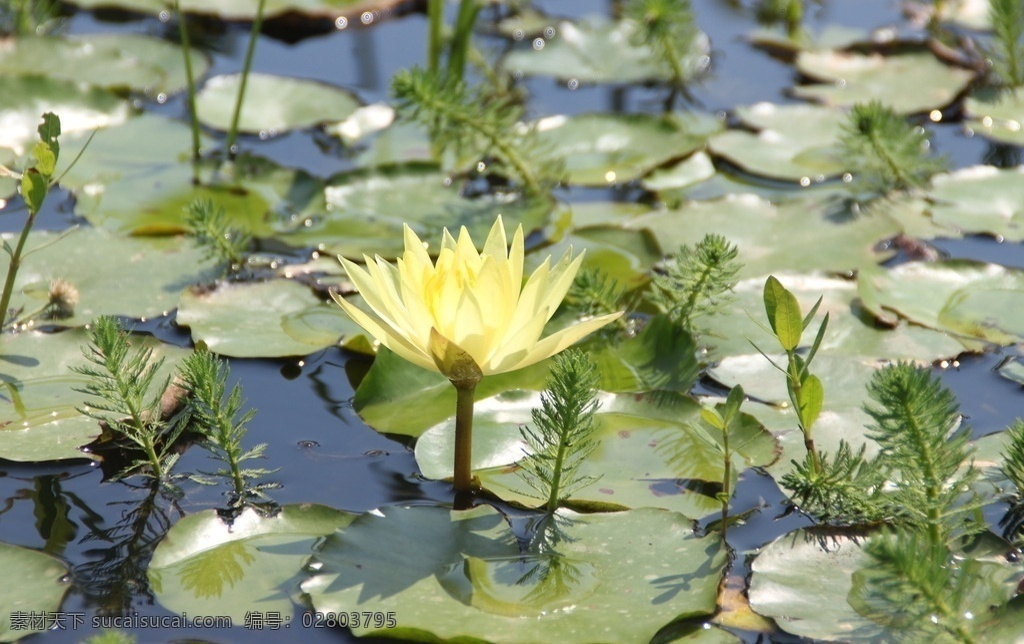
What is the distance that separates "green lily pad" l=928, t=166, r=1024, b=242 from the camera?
3352 millimetres

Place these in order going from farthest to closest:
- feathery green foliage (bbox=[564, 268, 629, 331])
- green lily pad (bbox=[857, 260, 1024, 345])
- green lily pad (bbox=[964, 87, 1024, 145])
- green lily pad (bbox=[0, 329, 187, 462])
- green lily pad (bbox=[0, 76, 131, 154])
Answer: green lily pad (bbox=[964, 87, 1024, 145])
green lily pad (bbox=[0, 76, 131, 154])
green lily pad (bbox=[857, 260, 1024, 345])
feathery green foliage (bbox=[564, 268, 629, 331])
green lily pad (bbox=[0, 329, 187, 462])

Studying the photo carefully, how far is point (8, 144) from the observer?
143 inches

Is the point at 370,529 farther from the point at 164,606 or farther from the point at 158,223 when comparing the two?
the point at 158,223

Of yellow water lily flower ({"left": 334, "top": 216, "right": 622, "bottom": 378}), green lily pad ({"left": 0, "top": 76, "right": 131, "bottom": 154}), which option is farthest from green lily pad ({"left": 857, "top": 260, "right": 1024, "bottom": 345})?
green lily pad ({"left": 0, "top": 76, "right": 131, "bottom": 154})

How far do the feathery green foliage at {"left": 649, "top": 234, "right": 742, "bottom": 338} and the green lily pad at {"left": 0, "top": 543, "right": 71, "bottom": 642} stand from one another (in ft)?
4.70

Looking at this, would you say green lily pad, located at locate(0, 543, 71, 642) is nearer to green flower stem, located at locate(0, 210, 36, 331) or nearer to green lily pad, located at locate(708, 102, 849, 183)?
green flower stem, located at locate(0, 210, 36, 331)

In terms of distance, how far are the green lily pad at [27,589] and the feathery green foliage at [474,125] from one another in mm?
1727

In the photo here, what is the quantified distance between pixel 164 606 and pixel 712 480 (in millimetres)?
1095

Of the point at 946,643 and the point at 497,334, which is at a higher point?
the point at 497,334

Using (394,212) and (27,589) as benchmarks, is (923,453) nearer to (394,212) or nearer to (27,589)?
(27,589)

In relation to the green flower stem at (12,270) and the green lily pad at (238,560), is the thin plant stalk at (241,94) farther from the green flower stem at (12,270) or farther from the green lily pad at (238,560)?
the green lily pad at (238,560)

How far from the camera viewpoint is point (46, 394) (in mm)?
2482

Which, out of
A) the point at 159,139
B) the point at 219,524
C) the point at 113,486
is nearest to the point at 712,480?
the point at 219,524

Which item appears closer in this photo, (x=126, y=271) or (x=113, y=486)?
(x=113, y=486)
